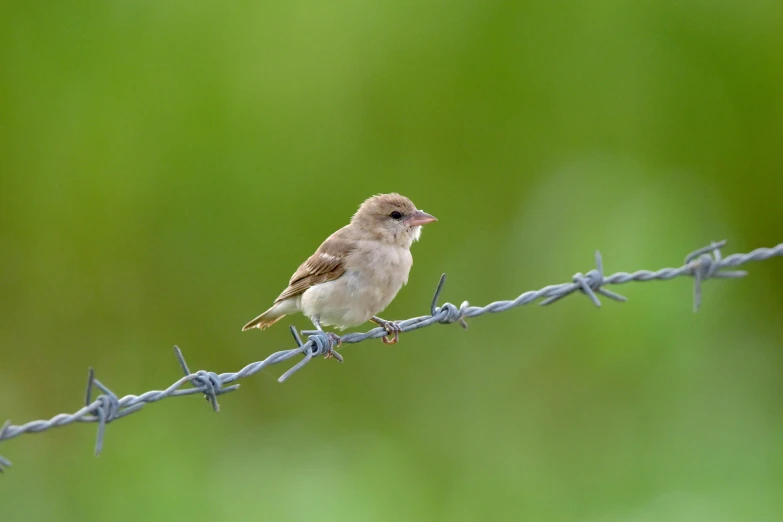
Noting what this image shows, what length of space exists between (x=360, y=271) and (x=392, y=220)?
24.1 inches

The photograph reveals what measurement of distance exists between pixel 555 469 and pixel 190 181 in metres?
4.53

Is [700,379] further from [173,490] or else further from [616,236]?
[173,490]

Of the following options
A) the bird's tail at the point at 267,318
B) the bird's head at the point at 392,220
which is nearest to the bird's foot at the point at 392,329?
the bird's head at the point at 392,220

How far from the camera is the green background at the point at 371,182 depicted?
8.79 meters

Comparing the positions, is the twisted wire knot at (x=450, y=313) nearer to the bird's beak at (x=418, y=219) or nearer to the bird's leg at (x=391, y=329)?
the bird's leg at (x=391, y=329)


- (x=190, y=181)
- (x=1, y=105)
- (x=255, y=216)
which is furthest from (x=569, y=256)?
(x=1, y=105)

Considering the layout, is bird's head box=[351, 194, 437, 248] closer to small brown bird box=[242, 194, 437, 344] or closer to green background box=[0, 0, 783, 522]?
small brown bird box=[242, 194, 437, 344]

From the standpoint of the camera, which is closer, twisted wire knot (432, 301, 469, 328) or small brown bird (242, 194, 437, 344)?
twisted wire knot (432, 301, 469, 328)

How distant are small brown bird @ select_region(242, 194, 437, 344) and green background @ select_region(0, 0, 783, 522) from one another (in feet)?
8.29

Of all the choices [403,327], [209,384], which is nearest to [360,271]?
[403,327]

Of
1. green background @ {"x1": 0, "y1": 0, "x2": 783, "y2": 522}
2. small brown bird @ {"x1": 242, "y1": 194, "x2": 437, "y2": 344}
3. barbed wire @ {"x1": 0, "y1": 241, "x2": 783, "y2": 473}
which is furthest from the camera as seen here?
green background @ {"x1": 0, "y1": 0, "x2": 783, "y2": 522}

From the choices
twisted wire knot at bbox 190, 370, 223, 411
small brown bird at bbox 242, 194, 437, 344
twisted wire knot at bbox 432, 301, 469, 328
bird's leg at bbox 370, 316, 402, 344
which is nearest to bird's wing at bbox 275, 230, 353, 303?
small brown bird at bbox 242, 194, 437, 344

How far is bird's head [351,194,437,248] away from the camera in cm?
606

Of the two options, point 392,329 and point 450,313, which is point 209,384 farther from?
point 392,329
